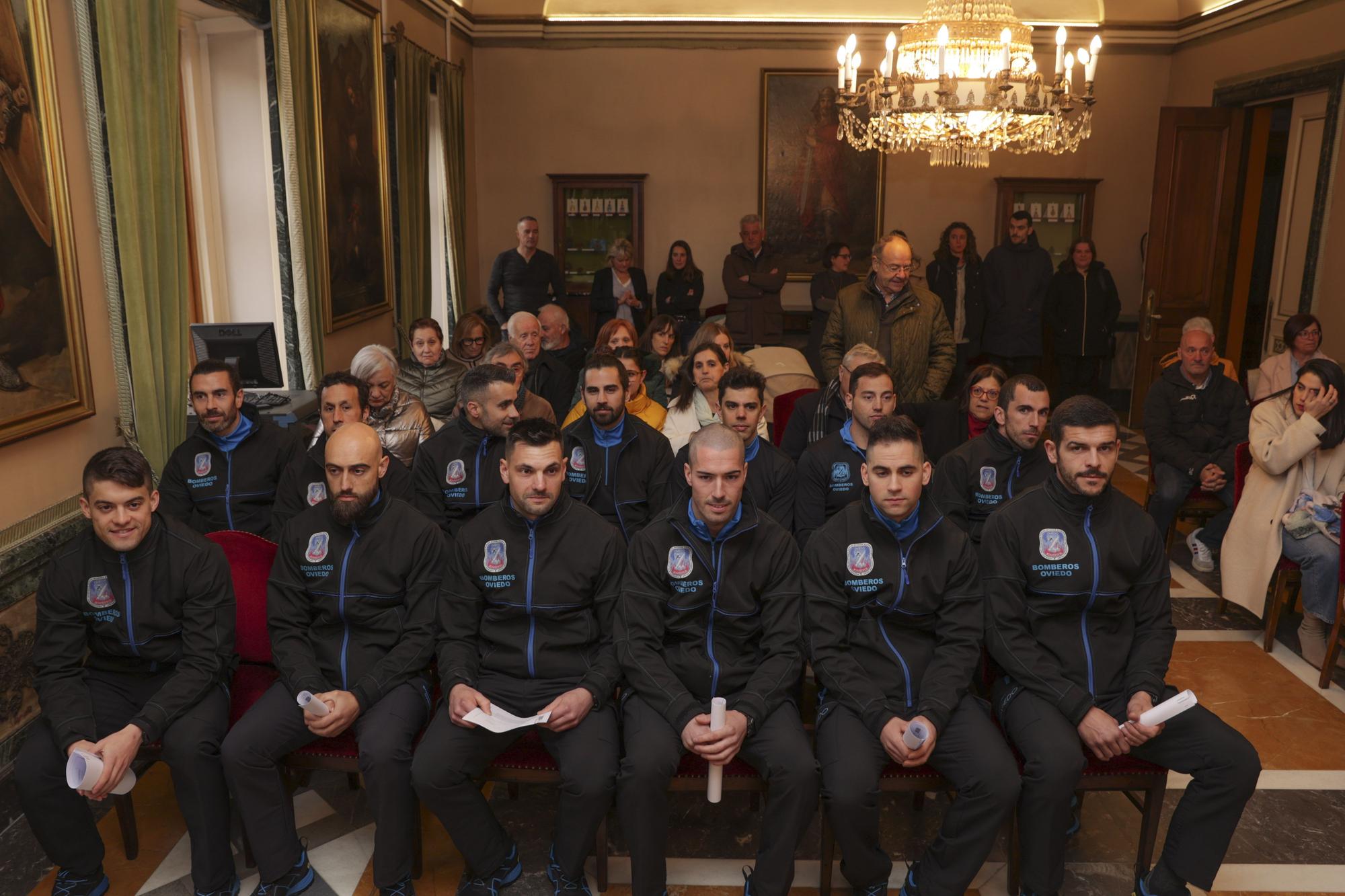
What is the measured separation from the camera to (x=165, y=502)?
3.98 meters

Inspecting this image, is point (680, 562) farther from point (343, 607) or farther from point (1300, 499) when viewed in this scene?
point (1300, 499)

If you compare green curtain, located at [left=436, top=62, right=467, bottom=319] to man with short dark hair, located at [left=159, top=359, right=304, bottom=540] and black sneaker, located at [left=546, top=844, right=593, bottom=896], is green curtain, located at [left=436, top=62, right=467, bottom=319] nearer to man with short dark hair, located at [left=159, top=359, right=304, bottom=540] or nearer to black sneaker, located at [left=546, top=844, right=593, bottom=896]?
man with short dark hair, located at [left=159, top=359, right=304, bottom=540]

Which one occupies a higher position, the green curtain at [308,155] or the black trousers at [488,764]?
the green curtain at [308,155]

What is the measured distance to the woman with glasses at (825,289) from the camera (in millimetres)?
8219

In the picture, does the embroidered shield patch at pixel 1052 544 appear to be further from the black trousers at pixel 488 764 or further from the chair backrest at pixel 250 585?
the chair backrest at pixel 250 585

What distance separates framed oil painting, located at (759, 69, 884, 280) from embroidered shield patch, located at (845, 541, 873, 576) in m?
7.30

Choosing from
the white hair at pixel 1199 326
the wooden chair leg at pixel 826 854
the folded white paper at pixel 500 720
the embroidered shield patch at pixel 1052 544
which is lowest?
the wooden chair leg at pixel 826 854

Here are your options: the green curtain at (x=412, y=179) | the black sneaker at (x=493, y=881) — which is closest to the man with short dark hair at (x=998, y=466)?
the black sneaker at (x=493, y=881)

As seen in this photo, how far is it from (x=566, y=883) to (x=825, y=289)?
624cm

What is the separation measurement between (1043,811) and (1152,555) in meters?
0.88

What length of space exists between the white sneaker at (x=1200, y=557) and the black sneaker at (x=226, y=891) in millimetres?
5271

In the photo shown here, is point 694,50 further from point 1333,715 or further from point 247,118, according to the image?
point 1333,715

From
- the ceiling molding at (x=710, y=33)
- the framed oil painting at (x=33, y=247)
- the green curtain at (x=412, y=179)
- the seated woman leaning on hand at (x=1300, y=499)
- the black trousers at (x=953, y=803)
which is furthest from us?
the ceiling molding at (x=710, y=33)

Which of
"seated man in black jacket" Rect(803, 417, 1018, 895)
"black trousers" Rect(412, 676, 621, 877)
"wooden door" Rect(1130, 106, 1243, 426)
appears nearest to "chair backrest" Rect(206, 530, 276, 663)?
"black trousers" Rect(412, 676, 621, 877)
